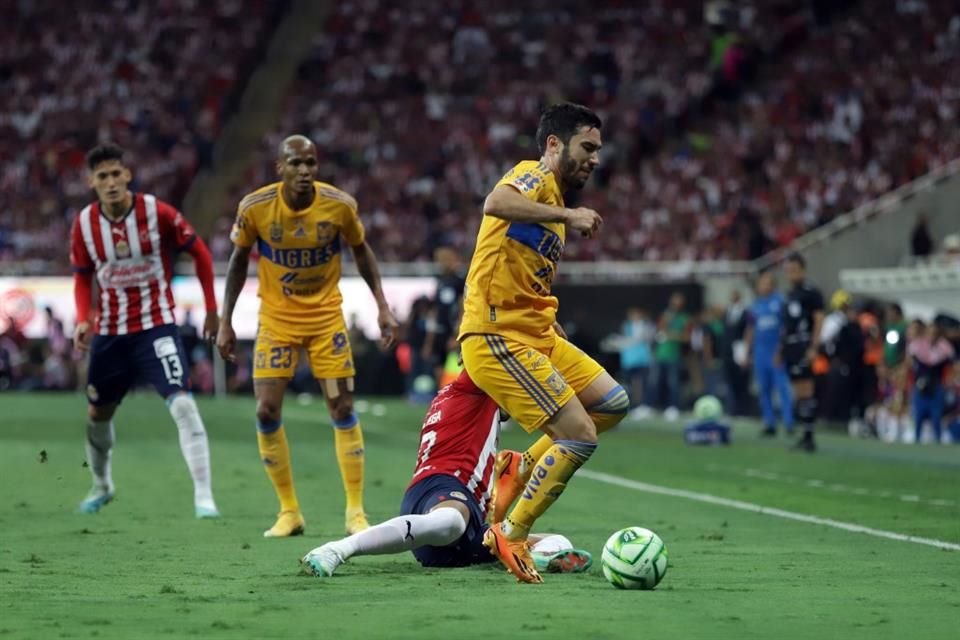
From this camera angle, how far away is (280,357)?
11227 millimetres

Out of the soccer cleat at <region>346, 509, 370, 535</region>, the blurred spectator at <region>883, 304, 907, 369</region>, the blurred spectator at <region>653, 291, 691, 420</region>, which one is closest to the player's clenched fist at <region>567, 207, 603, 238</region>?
the soccer cleat at <region>346, 509, 370, 535</region>

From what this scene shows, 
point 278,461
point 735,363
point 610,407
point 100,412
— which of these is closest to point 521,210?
point 610,407

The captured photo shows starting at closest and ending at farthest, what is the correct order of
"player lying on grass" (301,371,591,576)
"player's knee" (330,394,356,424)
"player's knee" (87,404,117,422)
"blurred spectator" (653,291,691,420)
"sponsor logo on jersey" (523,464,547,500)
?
"player lying on grass" (301,371,591,576)
"sponsor logo on jersey" (523,464,547,500)
"player's knee" (330,394,356,424)
"player's knee" (87,404,117,422)
"blurred spectator" (653,291,691,420)

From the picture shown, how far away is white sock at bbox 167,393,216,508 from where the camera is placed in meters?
12.1

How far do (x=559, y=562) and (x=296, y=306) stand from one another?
10.5 feet

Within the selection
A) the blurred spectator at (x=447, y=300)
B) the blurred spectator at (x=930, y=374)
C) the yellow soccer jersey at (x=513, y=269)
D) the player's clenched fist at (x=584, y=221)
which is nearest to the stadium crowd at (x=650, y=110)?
the blurred spectator at (x=930, y=374)

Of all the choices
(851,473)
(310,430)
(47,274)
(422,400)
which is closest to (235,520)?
(851,473)

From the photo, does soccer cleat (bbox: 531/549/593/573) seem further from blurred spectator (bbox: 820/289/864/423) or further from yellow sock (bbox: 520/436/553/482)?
blurred spectator (bbox: 820/289/864/423)

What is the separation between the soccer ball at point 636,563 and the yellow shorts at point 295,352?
3.54 m

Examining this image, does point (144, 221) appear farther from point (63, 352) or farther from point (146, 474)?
point (63, 352)

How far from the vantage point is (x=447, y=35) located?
47.1m

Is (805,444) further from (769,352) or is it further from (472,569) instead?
(472,569)

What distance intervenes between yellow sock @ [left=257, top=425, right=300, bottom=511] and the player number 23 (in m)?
0.41

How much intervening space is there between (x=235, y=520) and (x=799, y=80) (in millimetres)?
31439
